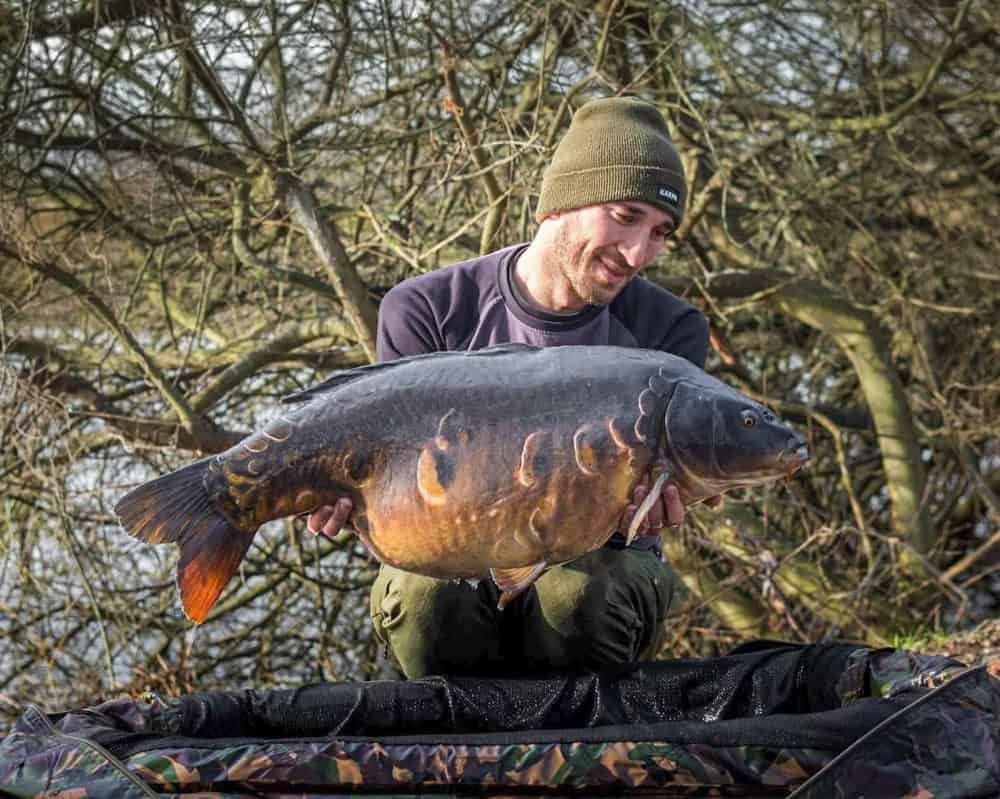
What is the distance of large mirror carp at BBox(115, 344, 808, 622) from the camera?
2080 millimetres

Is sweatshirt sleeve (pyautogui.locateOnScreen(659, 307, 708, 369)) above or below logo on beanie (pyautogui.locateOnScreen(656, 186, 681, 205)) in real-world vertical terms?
below

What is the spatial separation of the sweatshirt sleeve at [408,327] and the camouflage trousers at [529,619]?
17.1 inches

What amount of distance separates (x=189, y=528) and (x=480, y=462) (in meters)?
0.46

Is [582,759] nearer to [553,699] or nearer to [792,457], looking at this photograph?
[792,457]

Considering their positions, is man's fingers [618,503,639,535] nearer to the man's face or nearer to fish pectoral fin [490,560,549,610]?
fish pectoral fin [490,560,549,610]

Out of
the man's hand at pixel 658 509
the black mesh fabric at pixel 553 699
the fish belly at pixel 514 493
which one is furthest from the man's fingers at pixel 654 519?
the black mesh fabric at pixel 553 699

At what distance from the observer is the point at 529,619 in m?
2.74

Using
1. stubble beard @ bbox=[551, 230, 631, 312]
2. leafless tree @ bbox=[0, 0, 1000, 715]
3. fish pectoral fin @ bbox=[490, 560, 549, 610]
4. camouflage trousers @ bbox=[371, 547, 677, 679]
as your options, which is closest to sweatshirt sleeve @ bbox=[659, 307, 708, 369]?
stubble beard @ bbox=[551, 230, 631, 312]

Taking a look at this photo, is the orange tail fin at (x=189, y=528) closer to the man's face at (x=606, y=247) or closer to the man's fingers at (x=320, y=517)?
the man's fingers at (x=320, y=517)

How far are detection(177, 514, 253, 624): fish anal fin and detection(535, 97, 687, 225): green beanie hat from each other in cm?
98

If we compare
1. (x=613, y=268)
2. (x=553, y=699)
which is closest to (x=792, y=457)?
(x=613, y=268)

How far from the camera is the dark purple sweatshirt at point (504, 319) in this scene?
2.74 meters

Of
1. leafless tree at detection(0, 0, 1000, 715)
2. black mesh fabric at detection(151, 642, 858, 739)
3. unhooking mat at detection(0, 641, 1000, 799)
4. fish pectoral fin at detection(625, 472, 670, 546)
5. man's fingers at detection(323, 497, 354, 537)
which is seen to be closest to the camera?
unhooking mat at detection(0, 641, 1000, 799)

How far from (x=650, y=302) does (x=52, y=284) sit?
2540 mm
